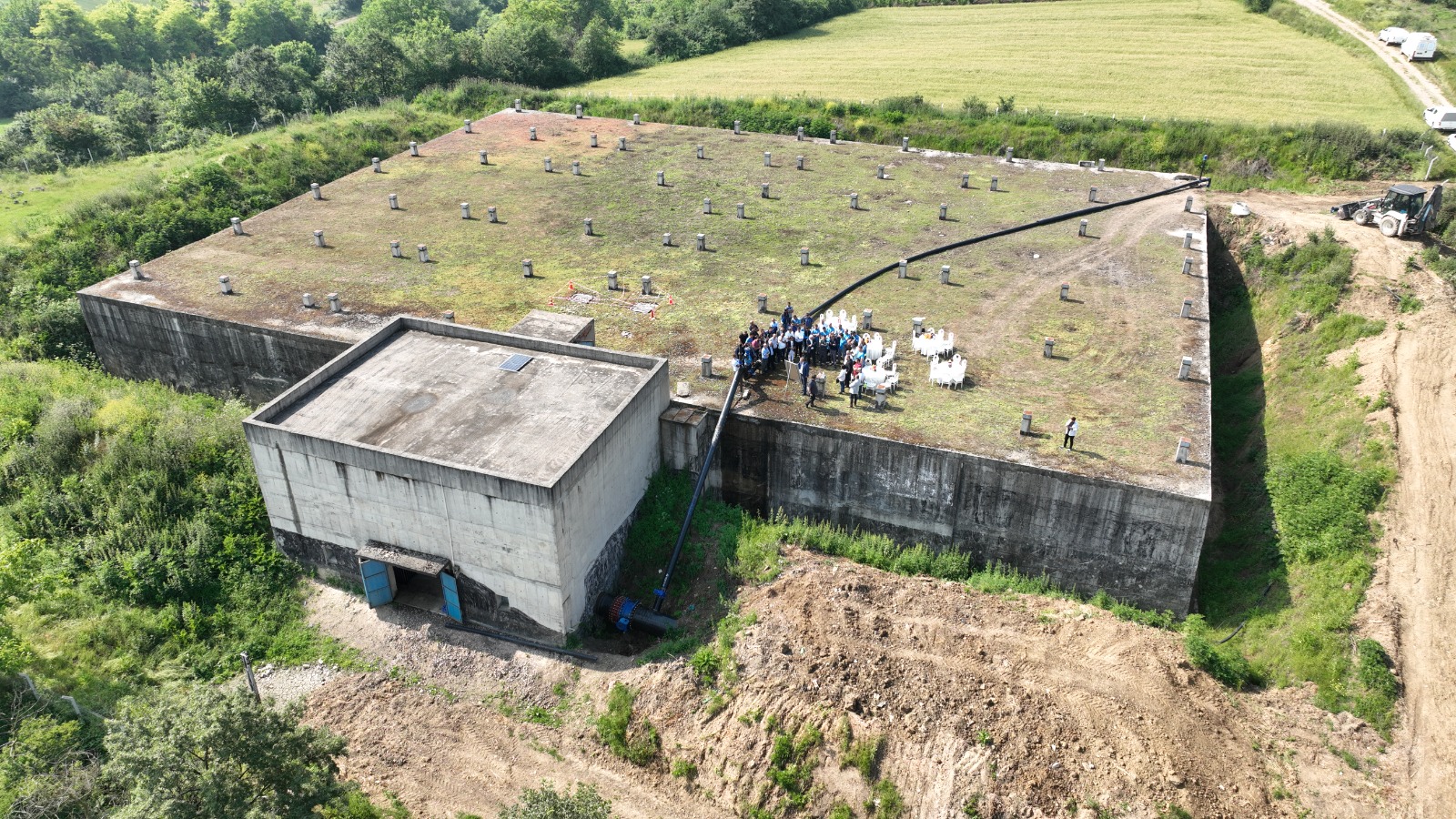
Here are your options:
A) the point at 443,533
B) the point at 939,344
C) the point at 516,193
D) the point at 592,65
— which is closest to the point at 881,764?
the point at 443,533

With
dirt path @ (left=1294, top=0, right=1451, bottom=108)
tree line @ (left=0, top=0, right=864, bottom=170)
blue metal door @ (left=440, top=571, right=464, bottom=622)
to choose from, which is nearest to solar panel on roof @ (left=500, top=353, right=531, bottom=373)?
blue metal door @ (left=440, top=571, right=464, bottom=622)

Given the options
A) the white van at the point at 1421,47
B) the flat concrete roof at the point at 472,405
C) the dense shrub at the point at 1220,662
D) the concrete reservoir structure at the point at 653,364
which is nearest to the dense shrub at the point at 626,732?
the concrete reservoir structure at the point at 653,364

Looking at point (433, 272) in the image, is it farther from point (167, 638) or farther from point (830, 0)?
point (830, 0)

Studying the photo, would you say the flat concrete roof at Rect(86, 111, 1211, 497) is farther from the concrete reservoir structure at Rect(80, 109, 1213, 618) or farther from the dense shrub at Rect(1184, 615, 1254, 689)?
the dense shrub at Rect(1184, 615, 1254, 689)

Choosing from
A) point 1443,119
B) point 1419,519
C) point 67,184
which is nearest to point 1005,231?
point 1419,519

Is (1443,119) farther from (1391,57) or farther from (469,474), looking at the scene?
(469,474)

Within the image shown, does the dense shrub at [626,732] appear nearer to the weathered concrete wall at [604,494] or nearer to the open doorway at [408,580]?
the weathered concrete wall at [604,494]

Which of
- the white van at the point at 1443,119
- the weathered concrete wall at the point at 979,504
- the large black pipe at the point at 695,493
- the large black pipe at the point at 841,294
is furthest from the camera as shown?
the white van at the point at 1443,119
